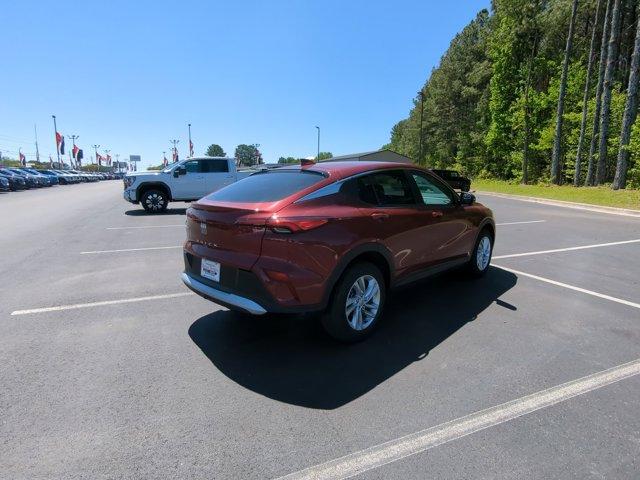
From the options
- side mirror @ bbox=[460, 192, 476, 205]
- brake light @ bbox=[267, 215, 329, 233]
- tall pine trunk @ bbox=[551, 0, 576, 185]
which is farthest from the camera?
tall pine trunk @ bbox=[551, 0, 576, 185]

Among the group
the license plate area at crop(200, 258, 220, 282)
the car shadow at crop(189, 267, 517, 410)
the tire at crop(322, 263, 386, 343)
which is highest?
the license plate area at crop(200, 258, 220, 282)

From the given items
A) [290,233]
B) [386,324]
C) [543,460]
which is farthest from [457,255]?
[543,460]

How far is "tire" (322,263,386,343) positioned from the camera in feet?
12.0

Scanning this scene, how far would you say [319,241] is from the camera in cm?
343

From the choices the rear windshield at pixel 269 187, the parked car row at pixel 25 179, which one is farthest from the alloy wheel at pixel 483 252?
the parked car row at pixel 25 179

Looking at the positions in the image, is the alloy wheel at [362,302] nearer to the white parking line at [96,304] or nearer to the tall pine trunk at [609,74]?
the white parking line at [96,304]

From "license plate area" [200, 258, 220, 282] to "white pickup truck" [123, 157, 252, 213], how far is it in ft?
39.4

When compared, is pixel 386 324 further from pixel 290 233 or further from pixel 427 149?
pixel 427 149

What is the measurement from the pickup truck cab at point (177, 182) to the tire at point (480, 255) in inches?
459

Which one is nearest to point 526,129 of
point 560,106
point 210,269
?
point 560,106

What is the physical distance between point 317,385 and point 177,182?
13.4 metres

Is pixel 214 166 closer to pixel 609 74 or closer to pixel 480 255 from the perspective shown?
pixel 480 255

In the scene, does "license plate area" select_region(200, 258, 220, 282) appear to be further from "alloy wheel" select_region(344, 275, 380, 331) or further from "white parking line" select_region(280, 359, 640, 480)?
"white parking line" select_region(280, 359, 640, 480)

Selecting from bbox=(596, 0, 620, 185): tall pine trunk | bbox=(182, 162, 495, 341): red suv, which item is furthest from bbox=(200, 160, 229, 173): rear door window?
bbox=(596, 0, 620, 185): tall pine trunk
